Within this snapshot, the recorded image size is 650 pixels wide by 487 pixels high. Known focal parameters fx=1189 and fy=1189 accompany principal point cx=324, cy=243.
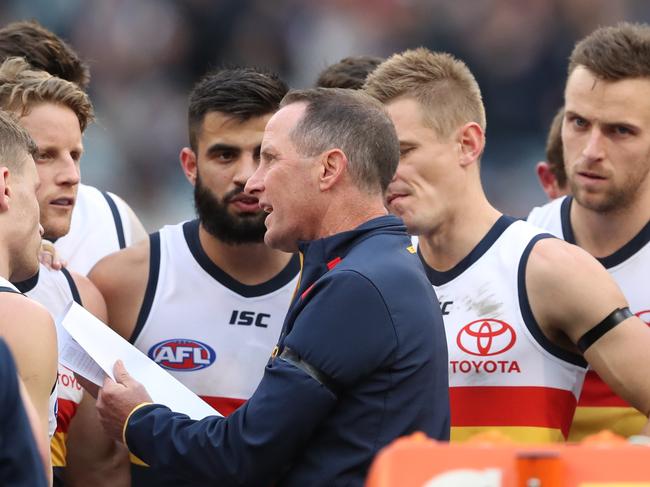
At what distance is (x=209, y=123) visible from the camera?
486cm

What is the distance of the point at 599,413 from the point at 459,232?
0.85 meters

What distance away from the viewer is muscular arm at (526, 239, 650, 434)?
383cm

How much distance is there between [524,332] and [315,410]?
117 cm

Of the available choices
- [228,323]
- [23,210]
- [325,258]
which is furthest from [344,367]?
[228,323]

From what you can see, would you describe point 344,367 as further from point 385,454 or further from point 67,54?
point 67,54

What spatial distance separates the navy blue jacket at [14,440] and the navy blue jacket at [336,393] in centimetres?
87

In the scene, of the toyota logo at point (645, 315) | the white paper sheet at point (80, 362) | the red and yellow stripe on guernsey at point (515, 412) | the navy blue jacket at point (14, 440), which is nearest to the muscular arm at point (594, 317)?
the red and yellow stripe on guernsey at point (515, 412)

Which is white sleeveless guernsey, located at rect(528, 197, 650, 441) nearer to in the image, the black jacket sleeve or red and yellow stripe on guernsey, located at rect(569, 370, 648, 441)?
red and yellow stripe on guernsey, located at rect(569, 370, 648, 441)

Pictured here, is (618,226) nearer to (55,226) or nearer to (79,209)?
(55,226)

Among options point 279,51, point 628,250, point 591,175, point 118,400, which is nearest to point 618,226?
point 628,250

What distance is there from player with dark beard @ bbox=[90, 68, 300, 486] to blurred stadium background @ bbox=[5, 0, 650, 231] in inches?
182

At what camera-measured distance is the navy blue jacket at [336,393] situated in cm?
318

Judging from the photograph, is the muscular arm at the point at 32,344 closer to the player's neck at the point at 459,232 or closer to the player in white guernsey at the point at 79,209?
the player's neck at the point at 459,232

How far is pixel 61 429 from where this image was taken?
4500mm
